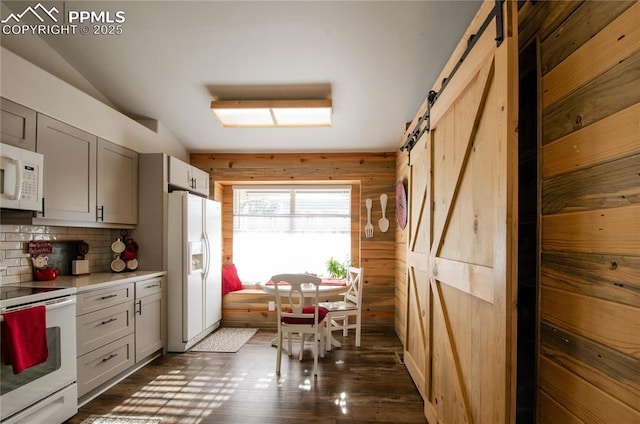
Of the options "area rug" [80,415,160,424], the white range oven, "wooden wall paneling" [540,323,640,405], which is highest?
"wooden wall paneling" [540,323,640,405]

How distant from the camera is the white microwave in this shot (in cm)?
213

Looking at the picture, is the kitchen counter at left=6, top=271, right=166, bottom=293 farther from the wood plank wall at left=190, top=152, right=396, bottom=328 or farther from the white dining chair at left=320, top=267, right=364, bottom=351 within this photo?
the white dining chair at left=320, top=267, right=364, bottom=351

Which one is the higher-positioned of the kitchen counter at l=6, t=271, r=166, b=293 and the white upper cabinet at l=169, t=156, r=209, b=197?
the white upper cabinet at l=169, t=156, r=209, b=197

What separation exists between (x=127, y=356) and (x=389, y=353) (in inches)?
102

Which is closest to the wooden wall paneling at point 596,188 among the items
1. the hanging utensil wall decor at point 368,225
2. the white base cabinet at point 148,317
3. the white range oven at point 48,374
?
the white range oven at point 48,374

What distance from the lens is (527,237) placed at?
1.89 m

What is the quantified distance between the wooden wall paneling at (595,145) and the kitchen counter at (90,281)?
9.84 ft

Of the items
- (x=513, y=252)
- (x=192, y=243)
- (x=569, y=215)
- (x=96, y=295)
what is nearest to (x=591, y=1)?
(x=569, y=215)

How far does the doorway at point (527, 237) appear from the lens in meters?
1.70

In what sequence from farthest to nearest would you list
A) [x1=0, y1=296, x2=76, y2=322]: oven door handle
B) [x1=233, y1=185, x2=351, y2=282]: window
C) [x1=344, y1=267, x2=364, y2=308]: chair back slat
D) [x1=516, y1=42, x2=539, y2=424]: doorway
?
[x1=233, y1=185, x2=351, y2=282]: window
[x1=344, y1=267, x2=364, y2=308]: chair back slat
[x1=0, y1=296, x2=76, y2=322]: oven door handle
[x1=516, y1=42, x2=539, y2=424]: doorway

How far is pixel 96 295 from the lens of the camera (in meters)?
2.62

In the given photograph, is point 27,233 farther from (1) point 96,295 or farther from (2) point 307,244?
(2) point 307,244

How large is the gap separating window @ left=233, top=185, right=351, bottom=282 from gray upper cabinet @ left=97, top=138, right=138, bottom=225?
5.77ft

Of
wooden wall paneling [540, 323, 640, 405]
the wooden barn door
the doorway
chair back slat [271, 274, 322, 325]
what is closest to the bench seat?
chair back slat [271, 274, 322, 325]
